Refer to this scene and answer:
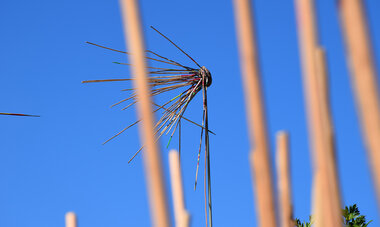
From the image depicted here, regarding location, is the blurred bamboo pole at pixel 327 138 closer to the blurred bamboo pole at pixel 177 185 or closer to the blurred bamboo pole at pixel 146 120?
the blurred bamboo pole at pixel 146 120

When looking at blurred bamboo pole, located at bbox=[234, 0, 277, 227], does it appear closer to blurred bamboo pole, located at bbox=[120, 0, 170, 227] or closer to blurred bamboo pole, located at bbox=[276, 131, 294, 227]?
blurred bamboo pole, located at bbox=[120, 0, 170, 227]

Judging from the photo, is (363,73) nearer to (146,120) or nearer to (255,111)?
(255,111)

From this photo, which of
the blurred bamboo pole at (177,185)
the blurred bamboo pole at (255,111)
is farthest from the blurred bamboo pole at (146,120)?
the blurred bamboo pole at (177,185)

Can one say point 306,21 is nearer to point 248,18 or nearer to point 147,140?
point 248,18

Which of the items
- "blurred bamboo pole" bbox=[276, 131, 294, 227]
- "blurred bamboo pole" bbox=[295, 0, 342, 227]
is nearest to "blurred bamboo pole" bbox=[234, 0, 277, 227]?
"blurred bamboo pole" bbox=[295, 0, 342, 227]

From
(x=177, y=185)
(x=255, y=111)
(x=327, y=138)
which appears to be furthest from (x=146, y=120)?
(x=177, y=185)
